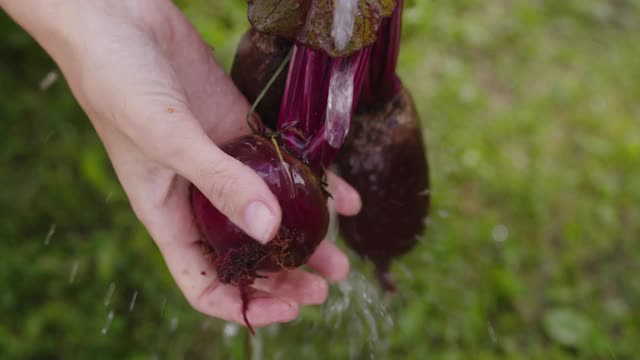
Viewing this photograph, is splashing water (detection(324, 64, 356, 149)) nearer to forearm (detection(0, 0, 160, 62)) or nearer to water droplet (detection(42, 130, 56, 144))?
forearm (detection(0, 0, 160, 62))

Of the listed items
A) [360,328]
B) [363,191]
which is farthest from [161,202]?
[360,328]

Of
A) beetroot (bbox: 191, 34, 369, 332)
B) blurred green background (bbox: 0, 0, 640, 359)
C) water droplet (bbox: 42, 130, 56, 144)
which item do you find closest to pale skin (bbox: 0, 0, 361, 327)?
beetroot (bbox: 191, 34, 369, 332)

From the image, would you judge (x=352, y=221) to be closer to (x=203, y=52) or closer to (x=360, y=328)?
(x=360, y=328)

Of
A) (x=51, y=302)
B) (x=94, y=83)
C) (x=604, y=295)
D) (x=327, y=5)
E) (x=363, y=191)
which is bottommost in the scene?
(x=604, y=295)

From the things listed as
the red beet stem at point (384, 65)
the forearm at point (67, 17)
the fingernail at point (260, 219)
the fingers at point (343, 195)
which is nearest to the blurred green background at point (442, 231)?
the red beet stem at point (384, 65)

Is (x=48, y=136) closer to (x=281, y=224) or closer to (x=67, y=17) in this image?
(x=67, y=17)
